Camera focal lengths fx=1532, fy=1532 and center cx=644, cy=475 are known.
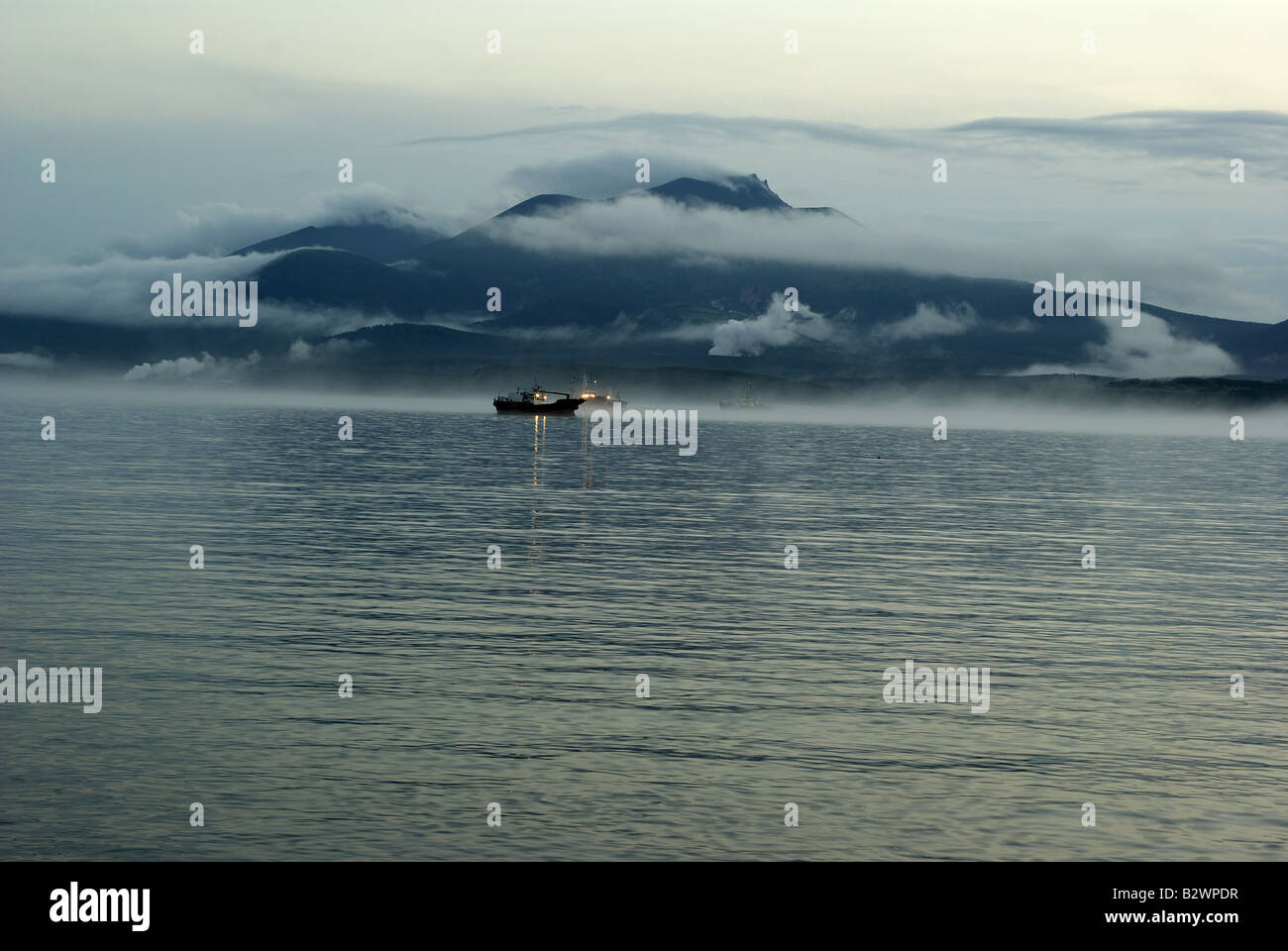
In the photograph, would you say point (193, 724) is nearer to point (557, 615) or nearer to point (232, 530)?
point (557, 615)

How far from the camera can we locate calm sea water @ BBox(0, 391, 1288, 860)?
27.5 metres

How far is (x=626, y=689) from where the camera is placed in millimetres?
38719

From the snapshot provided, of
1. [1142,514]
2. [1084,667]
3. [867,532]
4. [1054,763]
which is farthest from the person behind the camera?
[1142,514]

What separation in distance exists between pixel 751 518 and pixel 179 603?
48.9 metres

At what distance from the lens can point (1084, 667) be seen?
A: 43.6 m

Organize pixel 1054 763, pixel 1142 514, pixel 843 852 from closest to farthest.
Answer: pixel 843 852, pixel 1054 763, pixel 1142 514

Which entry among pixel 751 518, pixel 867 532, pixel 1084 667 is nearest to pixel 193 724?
pixel 1084 667

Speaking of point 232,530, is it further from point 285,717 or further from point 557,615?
point 285,717

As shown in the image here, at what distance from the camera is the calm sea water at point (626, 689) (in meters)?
27.5

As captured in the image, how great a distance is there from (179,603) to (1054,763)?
1233 inches

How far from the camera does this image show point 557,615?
170ft

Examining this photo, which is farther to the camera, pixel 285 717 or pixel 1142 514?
pixel 1142 514

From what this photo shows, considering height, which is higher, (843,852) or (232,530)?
(232,530)

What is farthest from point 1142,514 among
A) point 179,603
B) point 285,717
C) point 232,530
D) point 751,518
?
point 285,717
